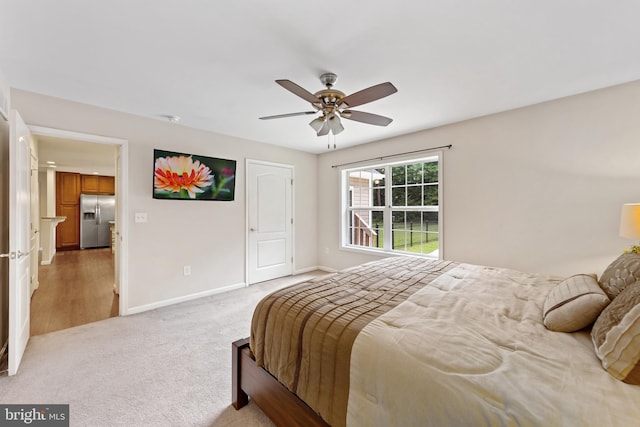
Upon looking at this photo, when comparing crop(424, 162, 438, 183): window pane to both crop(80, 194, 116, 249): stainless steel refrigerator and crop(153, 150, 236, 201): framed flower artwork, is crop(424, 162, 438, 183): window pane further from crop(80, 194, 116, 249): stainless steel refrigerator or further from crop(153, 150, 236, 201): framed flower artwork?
crop(80, 194, 116, 249): stainless steel refrigerator

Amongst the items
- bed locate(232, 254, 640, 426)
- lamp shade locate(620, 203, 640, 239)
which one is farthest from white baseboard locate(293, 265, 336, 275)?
lamp shade locate(620, 203, 640, 239)

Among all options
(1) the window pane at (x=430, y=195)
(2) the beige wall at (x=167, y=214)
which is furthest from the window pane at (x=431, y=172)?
(2) the beige wall at (x=167, y=214)

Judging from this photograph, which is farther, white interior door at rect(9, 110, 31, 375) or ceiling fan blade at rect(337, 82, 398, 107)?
white interior door at rect(9, 110, 31, 375)

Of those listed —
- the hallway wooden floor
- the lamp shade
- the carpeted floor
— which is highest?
the lamp shade

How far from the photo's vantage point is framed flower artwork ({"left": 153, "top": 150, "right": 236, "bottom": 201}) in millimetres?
3303

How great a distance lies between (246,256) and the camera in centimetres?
418

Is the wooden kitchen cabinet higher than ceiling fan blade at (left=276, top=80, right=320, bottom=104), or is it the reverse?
ceiling fan blade at (left=276, top=80, right=320, bottom=104)

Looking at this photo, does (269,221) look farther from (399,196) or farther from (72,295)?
(72,295)

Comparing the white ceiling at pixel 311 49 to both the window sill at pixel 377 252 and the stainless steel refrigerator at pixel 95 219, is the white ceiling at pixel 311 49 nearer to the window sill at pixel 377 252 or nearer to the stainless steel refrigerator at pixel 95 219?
the window sill at pixel 377 252

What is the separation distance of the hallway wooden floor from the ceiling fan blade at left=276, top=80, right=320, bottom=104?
327 centimetres

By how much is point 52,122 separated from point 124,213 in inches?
43.1

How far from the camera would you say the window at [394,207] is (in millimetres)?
3824

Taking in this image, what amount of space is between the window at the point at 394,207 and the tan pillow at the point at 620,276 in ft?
6.90

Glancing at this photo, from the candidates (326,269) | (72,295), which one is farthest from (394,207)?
(72,295)
